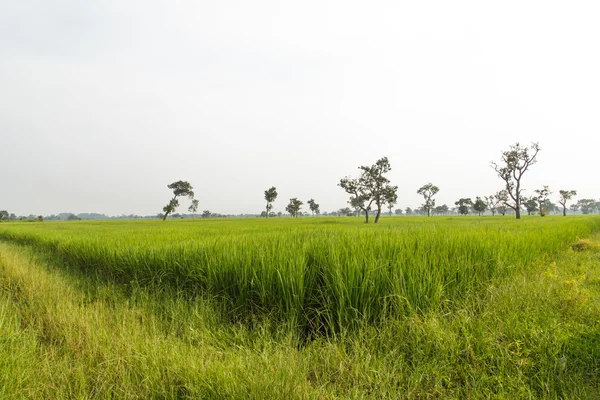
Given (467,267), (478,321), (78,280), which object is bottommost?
(78,280)

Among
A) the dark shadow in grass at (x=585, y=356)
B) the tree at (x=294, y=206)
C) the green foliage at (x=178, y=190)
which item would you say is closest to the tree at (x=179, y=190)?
the green foliage at (x=178, y=190)

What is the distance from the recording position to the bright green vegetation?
6.45 ft

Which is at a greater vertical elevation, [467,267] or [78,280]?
[467,267]

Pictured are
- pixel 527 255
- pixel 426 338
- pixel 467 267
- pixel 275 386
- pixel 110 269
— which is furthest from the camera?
pixel 110 269

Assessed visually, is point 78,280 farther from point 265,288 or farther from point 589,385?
point 589,385

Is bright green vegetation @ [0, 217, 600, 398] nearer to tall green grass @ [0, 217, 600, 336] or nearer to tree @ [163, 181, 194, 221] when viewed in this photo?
tall green grass @ [0, 217, 600, 336]

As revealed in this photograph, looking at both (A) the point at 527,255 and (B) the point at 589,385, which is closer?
(B) the point at 589,385

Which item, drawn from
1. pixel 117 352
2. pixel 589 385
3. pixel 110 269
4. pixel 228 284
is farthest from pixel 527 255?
pixel 110 269

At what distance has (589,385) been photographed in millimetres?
1833

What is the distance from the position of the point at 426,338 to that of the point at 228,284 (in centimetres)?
269

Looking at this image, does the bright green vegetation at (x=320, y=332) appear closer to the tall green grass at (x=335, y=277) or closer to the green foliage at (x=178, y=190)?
the tall green grass at (x=335, y=277)

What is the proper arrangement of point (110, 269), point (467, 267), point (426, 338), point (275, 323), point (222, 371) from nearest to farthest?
point (222, 371), point (426, 338), point (275, 323), point (467, 267), point (110, 269)

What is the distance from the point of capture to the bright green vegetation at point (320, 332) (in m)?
1.97

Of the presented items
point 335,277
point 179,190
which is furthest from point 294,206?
point 335,277
